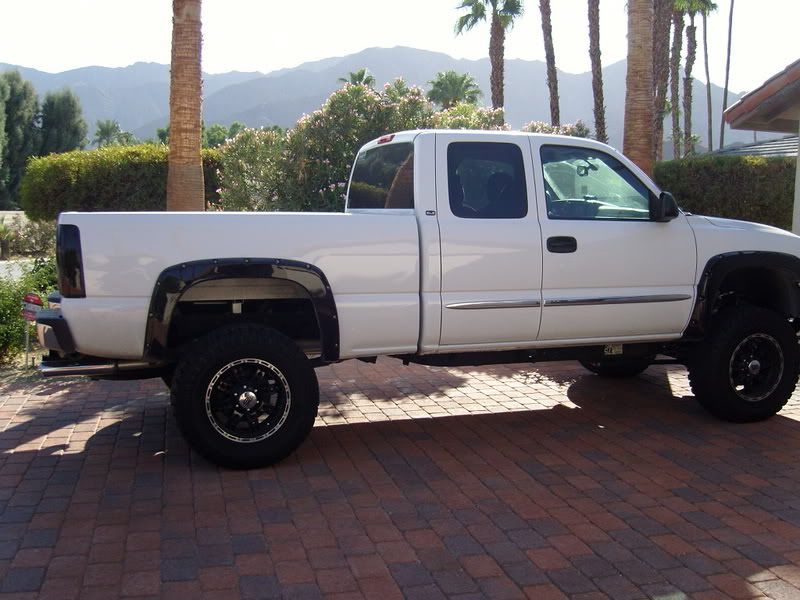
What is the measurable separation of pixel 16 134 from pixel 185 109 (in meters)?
47.6

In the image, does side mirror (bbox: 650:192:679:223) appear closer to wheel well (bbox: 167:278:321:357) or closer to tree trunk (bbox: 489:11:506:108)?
wheel well (bbox: 167:278:321:357)

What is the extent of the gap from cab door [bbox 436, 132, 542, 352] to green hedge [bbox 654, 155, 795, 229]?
13.2m

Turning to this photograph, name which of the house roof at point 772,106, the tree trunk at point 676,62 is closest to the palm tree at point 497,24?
the tree trunk at point 676,62

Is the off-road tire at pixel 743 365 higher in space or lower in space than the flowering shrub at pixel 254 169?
lower

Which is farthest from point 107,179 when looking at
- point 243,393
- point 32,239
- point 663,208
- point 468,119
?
point 663,208

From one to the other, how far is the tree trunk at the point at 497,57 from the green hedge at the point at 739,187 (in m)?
14.0

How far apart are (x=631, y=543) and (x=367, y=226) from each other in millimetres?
2441

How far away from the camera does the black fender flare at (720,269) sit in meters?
6.46

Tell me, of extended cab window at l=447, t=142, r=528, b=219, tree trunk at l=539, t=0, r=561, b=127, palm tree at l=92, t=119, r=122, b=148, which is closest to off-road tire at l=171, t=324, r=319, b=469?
extended cab window at l=447, t=142, r=528, b=219

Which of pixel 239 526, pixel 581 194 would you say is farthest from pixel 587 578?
pixel 581 194

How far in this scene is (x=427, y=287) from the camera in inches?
225

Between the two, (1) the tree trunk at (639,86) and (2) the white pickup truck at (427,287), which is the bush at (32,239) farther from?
(2) the white pickup truck at (427,287)

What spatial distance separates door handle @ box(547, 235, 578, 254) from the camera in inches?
237

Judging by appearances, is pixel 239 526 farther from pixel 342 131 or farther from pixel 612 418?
pixel 342 131
